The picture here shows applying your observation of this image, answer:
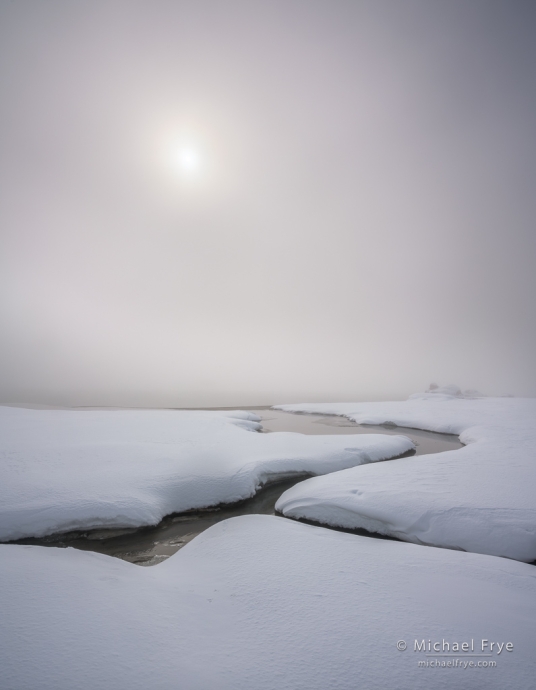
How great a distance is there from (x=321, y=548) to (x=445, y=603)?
1.45m

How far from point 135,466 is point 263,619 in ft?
16.0

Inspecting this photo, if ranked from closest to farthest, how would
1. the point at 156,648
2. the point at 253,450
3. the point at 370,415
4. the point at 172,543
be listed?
the point at 156,648
the point at 172,543
the point at 253,450
the point at 370,415

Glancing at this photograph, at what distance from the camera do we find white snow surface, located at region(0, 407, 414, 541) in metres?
4.65

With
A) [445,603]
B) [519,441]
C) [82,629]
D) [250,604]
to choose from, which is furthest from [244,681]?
[519,441]

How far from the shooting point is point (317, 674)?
1.94 metres

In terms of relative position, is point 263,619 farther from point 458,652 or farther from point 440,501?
point 440,501

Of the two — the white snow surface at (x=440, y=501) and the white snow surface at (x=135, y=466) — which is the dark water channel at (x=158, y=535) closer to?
the white snow surface at (x=135, y=466)

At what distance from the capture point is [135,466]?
6.41 m

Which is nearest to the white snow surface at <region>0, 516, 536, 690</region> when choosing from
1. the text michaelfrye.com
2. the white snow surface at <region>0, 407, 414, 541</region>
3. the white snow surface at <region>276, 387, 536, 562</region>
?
the text michaelfrye.com

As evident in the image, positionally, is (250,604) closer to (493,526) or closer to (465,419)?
(493,526)

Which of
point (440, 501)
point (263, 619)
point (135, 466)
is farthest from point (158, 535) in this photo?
point (440, 501)

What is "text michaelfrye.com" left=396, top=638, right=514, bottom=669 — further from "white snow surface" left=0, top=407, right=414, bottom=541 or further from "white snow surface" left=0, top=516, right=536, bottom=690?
"white snow surface" left=0, top=407, right=414, bottom=541

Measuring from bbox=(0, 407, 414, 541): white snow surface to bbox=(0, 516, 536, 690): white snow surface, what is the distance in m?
1.13

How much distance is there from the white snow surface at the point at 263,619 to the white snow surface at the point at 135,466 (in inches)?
44.5
